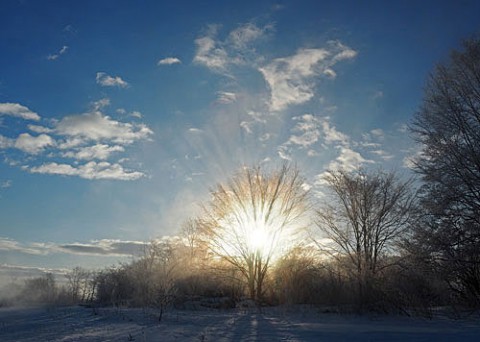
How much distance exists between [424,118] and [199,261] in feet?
64.1

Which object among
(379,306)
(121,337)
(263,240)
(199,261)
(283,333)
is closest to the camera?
(121,337)

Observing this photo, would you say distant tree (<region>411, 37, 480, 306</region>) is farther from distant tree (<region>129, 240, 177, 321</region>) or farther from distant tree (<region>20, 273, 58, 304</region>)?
distant tree (<region>20, 273, 58, 304</region>)

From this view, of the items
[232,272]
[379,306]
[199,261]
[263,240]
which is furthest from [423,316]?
[199,261]

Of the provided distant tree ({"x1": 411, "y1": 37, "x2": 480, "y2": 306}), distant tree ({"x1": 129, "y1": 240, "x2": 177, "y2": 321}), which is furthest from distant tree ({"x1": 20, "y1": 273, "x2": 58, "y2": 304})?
distant tree ({"x1": 411, "y1": 37, "x2": 480, "y2": 306})

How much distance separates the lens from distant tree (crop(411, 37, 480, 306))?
17.5m

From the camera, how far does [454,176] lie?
17.8 metres

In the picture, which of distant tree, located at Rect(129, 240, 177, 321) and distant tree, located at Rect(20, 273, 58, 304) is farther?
distant tree, located at Rect(20, 273, 58, 304)

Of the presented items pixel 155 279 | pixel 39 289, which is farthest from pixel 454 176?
pixel 39 289

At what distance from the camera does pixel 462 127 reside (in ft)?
60.4

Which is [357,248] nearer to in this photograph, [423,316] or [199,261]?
[423,316]

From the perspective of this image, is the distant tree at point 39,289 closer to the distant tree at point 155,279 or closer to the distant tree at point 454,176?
the distant tree at point 155,279

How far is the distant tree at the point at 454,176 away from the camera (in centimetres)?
1747

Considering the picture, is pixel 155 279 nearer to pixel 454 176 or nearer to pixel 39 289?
pixel 454 176

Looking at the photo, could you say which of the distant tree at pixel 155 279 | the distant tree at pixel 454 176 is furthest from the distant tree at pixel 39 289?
the distant tree at pixel 454 176
